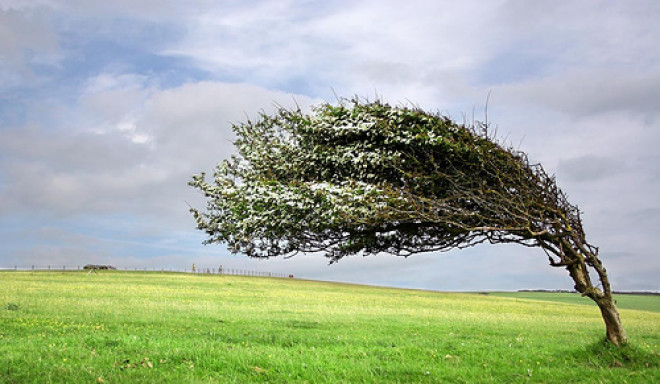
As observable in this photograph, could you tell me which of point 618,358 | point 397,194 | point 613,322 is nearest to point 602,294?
point 613,322

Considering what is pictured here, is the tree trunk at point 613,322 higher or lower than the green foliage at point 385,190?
lower

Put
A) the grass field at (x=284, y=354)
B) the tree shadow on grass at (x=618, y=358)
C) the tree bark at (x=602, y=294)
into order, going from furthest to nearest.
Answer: the tree bark at (x=602, y=294)
the tree shadow on grass at (x=618, y=358)
the grass field at (x=284, y=354)

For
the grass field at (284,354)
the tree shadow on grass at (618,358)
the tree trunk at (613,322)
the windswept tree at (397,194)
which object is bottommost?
the grass field at (284,354)

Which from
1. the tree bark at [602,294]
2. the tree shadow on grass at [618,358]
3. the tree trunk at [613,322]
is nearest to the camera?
the tree shadow on grass at [618,358]

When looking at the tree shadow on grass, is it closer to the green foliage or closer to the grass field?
the grass field

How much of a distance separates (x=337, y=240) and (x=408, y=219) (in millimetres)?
2558

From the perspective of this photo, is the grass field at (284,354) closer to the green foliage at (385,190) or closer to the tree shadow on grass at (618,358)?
the tree shadow on grass at (618,358)

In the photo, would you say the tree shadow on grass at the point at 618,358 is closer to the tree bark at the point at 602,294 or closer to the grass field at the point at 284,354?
the grass field at the point at 284,354

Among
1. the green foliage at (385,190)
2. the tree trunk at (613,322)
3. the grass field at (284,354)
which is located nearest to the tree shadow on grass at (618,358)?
the grass field at (284,354)

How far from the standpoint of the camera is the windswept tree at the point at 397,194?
15477 millimetres

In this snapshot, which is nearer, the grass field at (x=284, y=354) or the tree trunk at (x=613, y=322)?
the grass field at (x=284, y=354)

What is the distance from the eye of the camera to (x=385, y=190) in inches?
604

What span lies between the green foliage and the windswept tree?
0.03 m

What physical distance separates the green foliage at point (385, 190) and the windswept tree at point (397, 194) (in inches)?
1.3
